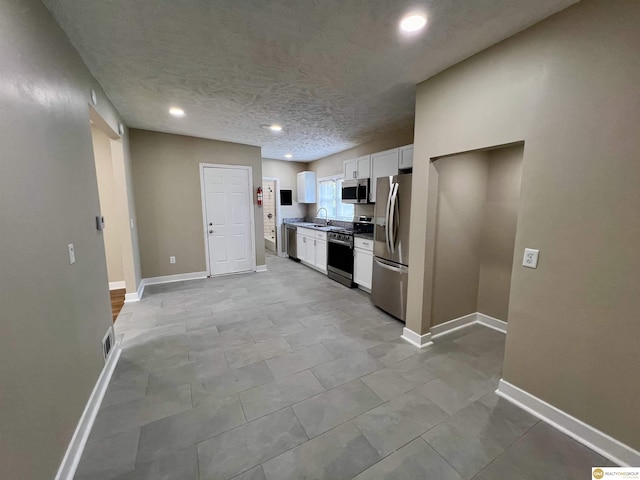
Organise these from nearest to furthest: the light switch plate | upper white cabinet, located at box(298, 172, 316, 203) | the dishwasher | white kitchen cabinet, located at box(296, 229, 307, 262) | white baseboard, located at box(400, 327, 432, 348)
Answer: the light switch plate → white baseboard, located at box(400, 327, 432, 348) → white kitchen cabinet, located at box(296, 229, 307, 262) → the dishwasher → upper white cabinet, located at box(298, 172, 316, 203)

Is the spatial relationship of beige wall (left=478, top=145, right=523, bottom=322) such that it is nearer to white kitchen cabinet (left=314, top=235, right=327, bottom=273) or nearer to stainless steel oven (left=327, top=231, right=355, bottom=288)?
stainless steel oven (left=327, top=231, right=355, bottom=288)

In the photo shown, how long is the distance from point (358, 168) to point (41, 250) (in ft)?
13.4

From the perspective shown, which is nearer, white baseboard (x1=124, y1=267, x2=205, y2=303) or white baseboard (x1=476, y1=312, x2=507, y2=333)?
white baseboard (x1=476, y1=312, x2=507, y2=333)

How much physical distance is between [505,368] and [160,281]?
16.5ft

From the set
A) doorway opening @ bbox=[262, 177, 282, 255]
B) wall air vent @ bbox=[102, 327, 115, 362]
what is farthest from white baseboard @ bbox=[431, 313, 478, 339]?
doorway opening @ bbox=[262, 177, 282, 255]

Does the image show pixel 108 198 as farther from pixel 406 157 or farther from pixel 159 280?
pixel 406 157

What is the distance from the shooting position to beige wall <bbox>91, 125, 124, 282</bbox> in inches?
161

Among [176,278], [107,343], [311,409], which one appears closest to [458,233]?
[311,409]

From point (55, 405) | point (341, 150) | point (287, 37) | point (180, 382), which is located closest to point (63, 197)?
point (55, 405)

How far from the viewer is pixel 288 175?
6.95m

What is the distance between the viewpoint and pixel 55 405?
132 cm

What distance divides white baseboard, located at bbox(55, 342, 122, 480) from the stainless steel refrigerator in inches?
111

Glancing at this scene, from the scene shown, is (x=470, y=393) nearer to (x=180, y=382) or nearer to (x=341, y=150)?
(x=180, y=382)

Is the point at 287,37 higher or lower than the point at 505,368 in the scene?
higher
